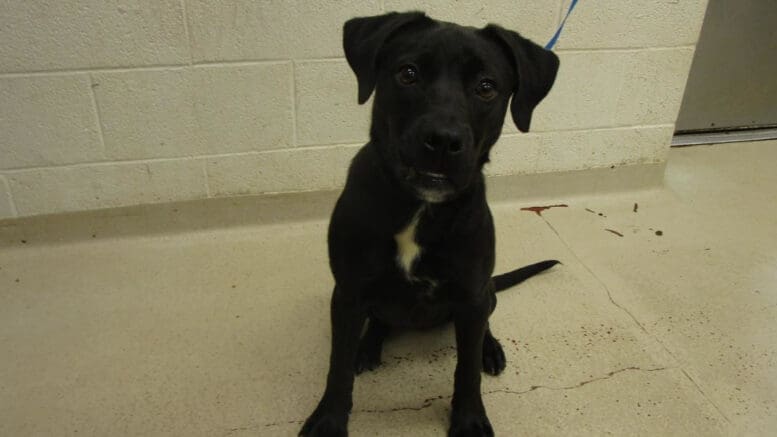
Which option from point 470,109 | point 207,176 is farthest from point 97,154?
point 470,109

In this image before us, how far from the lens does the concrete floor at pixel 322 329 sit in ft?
4.67

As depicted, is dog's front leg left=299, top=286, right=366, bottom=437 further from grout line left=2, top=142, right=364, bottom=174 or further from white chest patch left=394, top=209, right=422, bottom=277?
grout line left=2, top=142, right=364, bottom=174

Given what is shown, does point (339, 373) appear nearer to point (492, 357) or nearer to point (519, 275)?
point (492, 357)

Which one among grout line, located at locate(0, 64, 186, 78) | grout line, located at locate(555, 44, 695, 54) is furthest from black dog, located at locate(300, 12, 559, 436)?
grout line, located at locate(555, 44, 695, 54)

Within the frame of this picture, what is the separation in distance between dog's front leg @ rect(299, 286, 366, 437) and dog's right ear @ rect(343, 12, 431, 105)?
440mm

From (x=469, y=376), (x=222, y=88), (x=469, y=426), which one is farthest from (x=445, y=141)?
(x=222, y=88)

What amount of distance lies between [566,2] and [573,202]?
0.81 meters

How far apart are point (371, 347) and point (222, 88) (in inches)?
40.2

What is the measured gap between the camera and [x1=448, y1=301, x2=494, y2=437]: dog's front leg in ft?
4.25

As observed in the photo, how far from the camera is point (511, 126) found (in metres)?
2.26

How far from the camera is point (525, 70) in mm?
1182

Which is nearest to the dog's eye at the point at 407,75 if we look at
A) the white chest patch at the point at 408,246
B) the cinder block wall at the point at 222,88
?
the white chest patch at the point at 408,246

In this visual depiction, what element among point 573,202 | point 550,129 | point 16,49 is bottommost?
point 573,202

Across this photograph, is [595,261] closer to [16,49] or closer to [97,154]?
[97,154]
